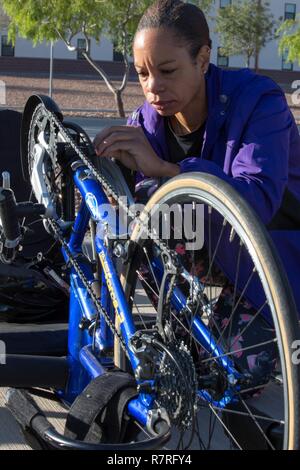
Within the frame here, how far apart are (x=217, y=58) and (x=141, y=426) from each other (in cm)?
4936

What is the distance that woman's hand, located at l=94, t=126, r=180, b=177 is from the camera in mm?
2625

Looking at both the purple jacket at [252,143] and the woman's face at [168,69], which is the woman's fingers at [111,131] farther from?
the purple jacket at [252,143]

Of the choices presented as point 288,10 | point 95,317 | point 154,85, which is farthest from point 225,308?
point 288,10

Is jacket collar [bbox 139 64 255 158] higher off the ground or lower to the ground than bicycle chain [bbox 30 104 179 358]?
higher

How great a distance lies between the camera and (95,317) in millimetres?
2701

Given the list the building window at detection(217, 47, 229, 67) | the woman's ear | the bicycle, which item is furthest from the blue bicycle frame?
the building window at detection(217, 47, 229, 67)

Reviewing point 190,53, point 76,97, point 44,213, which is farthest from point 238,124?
point 76,97

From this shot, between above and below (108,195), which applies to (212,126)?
above

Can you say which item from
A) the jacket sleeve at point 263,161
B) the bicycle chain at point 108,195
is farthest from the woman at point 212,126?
the bicycle chain at point 108,195

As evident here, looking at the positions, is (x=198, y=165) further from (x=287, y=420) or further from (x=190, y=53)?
(x=287, y=420)

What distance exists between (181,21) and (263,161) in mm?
502

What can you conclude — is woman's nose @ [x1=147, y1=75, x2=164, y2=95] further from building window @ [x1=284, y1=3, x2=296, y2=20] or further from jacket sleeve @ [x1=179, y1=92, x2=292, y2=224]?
building window @ [x1=284, y1=3, x2=296, y2=20]

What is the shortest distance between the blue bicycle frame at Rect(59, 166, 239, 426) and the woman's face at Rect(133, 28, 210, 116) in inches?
14.3

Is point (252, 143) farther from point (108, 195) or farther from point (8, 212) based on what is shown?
point (8, 212)
